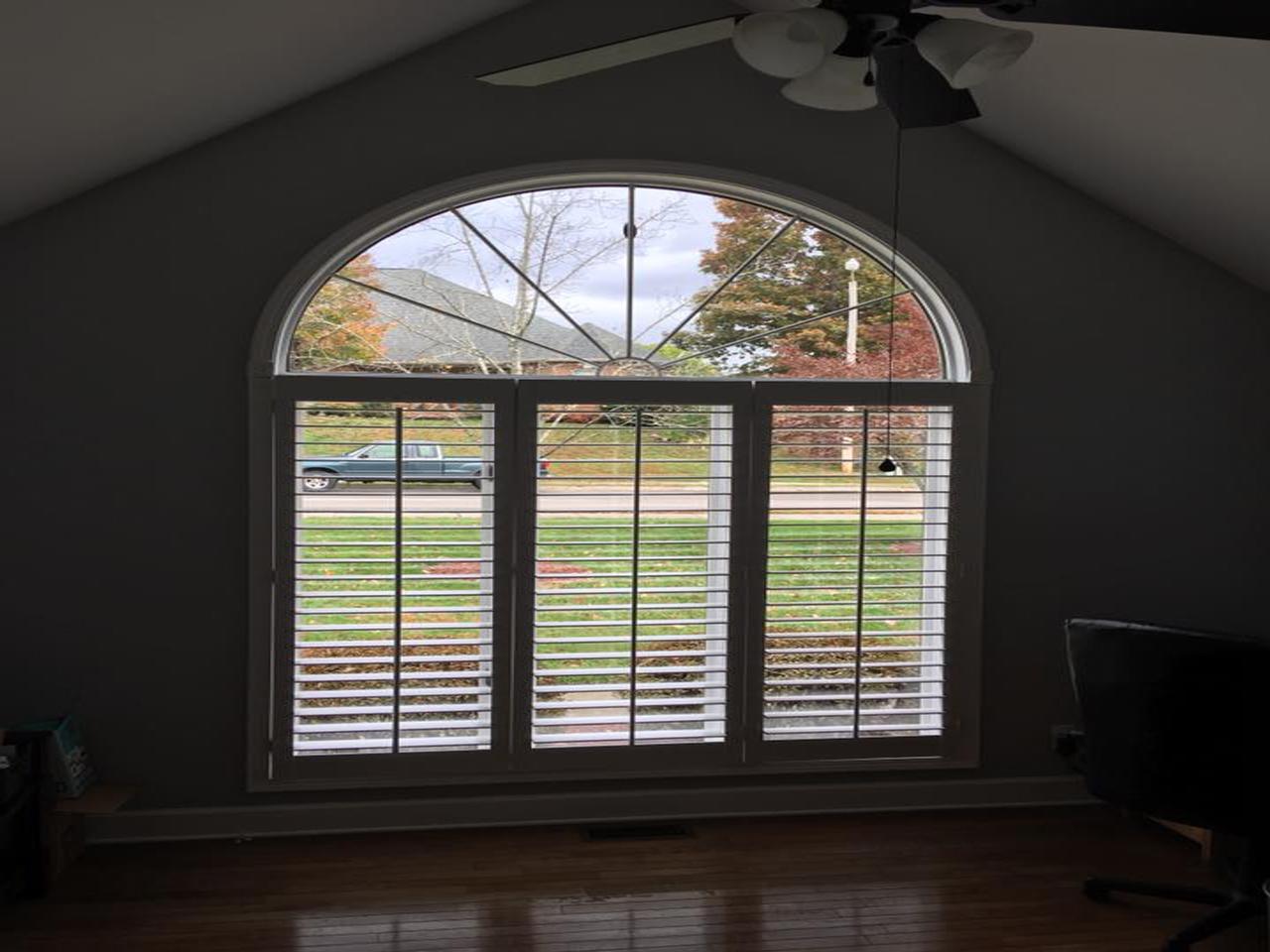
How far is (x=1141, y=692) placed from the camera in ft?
10.6

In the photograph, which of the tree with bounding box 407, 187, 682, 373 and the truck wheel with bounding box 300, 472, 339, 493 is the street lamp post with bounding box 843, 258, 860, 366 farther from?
the truck wheel with bounding box 300, 472, 339, 493

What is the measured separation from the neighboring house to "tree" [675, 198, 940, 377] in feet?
1.32

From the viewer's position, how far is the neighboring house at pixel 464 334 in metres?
4.05

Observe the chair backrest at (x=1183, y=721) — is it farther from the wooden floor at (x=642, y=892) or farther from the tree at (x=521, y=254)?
the tree at (x=521, y=254)

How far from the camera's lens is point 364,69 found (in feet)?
12.6

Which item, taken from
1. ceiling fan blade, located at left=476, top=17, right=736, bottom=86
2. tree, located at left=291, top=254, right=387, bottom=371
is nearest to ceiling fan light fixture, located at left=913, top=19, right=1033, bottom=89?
ceiling fan blade, located at left=476, top=17, right=736, bottom=86

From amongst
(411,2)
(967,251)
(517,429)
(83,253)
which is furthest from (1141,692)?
(83,253)

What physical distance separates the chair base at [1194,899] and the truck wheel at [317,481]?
8.64 feet

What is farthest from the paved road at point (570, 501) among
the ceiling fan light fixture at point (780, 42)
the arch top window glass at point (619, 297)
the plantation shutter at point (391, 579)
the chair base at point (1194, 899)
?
the ceiling fan light fixture at point (780, 42)

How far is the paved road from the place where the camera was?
12.7 feet

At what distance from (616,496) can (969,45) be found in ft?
7.35

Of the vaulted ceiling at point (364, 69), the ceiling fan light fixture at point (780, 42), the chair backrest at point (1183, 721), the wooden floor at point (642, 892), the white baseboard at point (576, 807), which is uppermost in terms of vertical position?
the vaulted ceiling at point (364, 69)

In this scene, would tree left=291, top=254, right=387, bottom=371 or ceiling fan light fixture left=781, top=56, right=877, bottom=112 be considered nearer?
ceiling fan light fixture left=781, top=56, right=877, bottom=112

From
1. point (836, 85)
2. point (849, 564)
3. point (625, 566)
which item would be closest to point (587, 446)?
point (625, 566)
